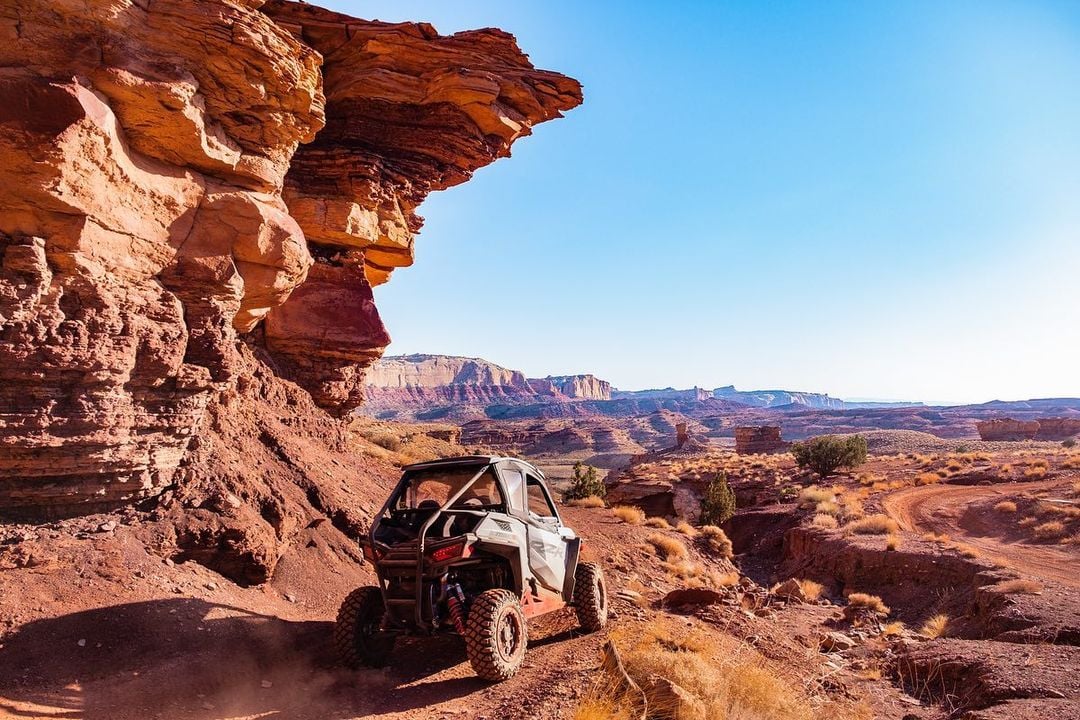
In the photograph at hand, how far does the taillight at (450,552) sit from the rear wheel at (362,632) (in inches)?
50.8

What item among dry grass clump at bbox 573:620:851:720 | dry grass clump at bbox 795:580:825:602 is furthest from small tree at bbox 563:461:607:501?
dry grass clump at bbox 573:620:851:720

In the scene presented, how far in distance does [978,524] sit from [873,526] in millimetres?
4484

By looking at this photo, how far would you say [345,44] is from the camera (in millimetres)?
13180

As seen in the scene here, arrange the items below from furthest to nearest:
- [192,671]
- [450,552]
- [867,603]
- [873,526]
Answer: [873,526]
[867,603]
[192,671]
[450,552]

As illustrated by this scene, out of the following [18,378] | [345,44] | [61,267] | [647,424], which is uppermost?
[345,44]

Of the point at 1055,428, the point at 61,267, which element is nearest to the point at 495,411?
the point at 1055,428

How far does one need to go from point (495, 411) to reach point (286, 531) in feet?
579

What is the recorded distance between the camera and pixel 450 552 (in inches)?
238

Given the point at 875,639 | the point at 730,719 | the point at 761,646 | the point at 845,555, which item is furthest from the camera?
the point at 845,555

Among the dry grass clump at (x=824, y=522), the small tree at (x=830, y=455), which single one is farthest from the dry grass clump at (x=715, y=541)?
the small tree at (x=830, y=455)

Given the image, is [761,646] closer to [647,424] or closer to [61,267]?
[61,267]

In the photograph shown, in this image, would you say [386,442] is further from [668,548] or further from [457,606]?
[457,606]

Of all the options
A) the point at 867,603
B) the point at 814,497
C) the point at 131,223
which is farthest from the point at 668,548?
the point at 814,497

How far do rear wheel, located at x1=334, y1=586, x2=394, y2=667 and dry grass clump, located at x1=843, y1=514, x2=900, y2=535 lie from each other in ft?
Result: 69.0
